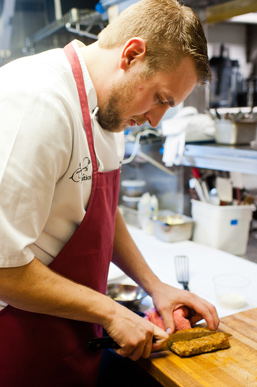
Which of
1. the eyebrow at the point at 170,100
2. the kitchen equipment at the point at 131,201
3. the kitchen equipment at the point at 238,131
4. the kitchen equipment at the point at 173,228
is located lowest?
the kitchen equipment at the point at 173,228

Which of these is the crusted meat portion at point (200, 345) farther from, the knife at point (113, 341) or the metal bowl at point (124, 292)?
the metal bowl at point (124, 292)

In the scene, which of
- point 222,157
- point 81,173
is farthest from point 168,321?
point 222,157

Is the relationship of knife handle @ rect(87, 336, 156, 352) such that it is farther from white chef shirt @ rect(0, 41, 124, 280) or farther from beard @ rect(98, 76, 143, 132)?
beard @ rect(98, 76, 143, 132)

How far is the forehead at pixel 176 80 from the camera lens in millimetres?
979

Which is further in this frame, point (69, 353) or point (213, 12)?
point (213, 12)

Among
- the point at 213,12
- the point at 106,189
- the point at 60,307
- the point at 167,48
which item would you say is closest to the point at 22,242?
the point at 60,307

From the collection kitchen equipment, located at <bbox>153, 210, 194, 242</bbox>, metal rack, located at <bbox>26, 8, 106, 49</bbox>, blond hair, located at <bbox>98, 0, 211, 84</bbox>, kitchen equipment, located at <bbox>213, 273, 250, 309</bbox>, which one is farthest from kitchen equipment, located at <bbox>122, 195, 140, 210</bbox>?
blond hair, located at <bbox>98, 0, 211, 84</bbox>

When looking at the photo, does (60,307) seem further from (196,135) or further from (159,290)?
(196,135)

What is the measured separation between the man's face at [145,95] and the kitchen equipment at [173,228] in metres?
1.13

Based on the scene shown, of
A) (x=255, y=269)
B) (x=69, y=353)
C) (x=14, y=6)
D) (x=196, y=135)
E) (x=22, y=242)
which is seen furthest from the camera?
(x=14, y=6)

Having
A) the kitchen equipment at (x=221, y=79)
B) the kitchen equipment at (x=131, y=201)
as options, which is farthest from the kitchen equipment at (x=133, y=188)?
the kitchen equipment at (x=221, y=79)

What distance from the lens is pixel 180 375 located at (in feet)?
3.05

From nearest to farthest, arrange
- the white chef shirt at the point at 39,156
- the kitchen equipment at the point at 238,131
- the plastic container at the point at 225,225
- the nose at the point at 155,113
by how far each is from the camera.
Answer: the white chef shirt at the point at 39,156
the nose at the point at 155,113
the kitchen equipment at the point at 238,131
the plastic container at the point at 225,225

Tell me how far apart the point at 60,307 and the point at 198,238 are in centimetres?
140
